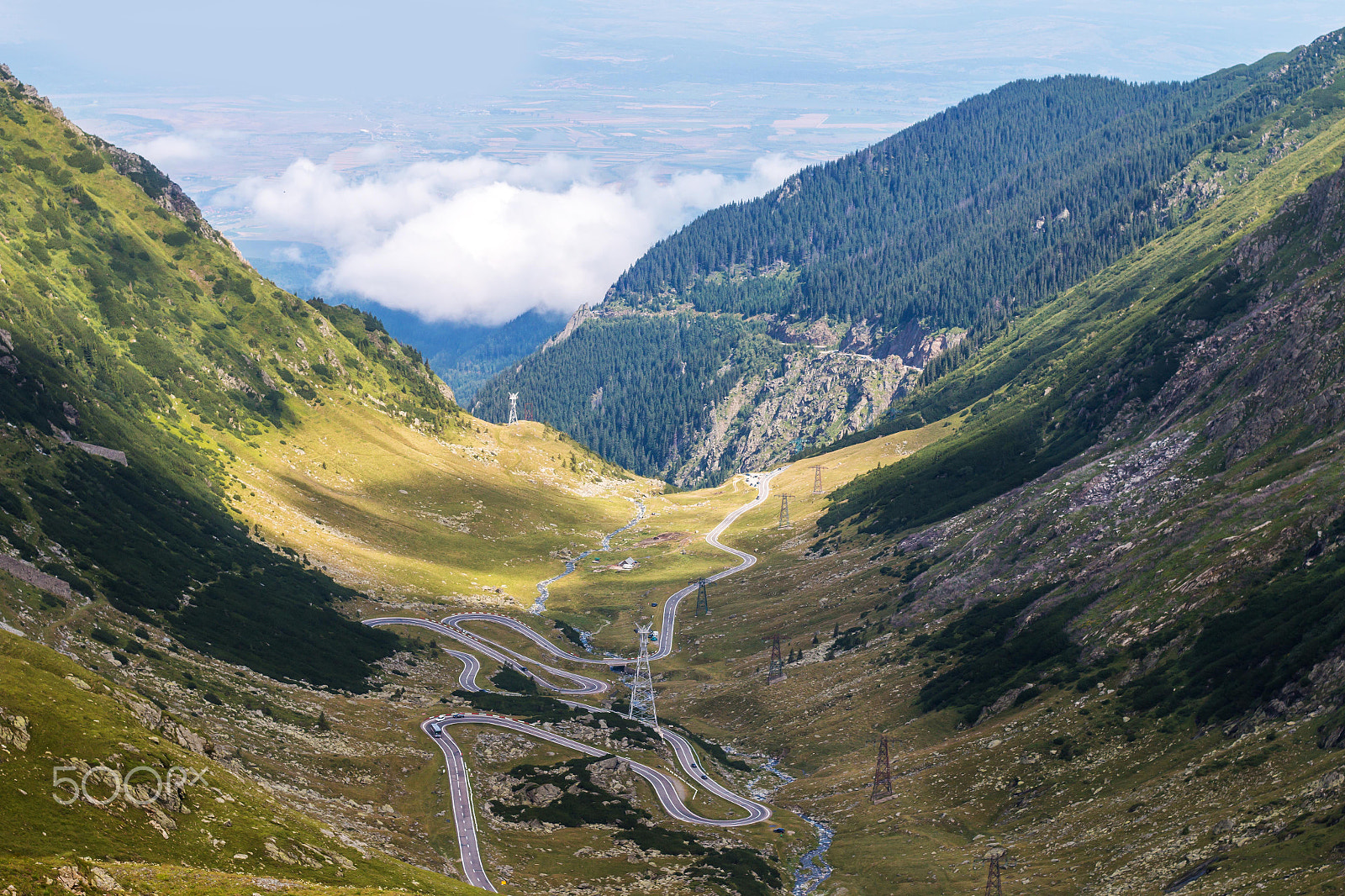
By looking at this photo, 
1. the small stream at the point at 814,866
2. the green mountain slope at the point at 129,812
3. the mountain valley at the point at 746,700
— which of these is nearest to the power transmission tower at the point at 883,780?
the mountain valley at the point at 746,700

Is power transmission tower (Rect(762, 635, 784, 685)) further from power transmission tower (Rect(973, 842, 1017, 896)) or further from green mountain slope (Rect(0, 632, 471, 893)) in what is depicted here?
green mountain slope (Rect(0, 632, 471, 893))

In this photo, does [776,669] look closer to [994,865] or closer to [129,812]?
[994,865]

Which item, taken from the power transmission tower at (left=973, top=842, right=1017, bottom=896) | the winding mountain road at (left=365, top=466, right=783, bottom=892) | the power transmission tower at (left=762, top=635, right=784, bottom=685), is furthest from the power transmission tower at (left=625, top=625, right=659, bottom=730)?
the power transmission tower at (left=973, top=842, right=1017, bottom=896)

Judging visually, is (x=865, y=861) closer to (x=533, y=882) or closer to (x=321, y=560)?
(x=533, y=882)

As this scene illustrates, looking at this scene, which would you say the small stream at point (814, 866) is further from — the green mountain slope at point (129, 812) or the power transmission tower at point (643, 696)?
the green mountain slope at point (129, 812)

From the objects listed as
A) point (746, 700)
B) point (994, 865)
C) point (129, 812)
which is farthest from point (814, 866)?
point (129, 812)

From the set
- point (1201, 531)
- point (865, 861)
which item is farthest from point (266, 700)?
point (1201, 531)
